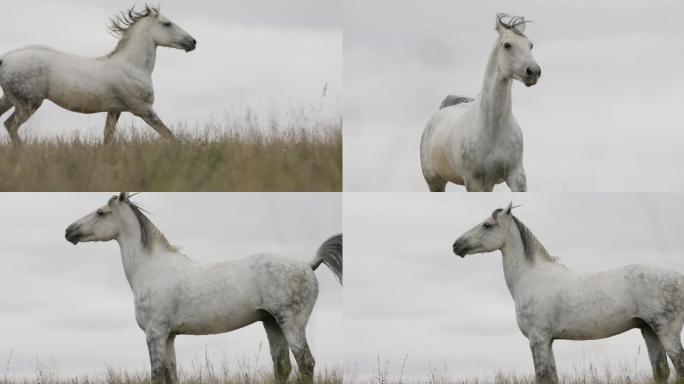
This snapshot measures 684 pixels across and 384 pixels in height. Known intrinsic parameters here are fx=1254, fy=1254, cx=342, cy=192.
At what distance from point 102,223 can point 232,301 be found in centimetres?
198

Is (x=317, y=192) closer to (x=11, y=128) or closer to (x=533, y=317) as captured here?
(x=533, y=317)

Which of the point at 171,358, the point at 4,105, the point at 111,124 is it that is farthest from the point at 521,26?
the point at 4,105

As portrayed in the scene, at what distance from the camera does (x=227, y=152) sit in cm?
1511

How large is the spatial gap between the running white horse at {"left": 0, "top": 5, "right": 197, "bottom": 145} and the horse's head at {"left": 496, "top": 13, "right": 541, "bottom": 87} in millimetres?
4466

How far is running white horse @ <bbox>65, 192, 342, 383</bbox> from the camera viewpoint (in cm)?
1352

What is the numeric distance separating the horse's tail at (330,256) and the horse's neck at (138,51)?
4.28 metres

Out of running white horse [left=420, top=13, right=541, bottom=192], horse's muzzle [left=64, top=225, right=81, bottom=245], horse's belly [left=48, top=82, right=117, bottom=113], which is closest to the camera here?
horse's muzzle [left=64, top=225, right=81, bottom=245]

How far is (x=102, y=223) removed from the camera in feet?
47.5

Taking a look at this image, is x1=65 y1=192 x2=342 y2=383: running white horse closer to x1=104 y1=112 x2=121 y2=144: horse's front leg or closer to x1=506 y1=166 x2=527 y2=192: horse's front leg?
x1=506 y1=166 x2=527 y2=192: horse's front leg

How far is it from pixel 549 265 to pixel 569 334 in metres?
0.93

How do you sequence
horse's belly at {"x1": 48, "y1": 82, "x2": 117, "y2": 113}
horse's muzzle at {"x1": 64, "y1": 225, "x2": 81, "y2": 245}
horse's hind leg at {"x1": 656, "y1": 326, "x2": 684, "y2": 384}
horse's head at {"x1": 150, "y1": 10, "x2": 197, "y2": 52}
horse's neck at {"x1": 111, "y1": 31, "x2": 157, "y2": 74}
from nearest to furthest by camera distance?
horse's hind leg at {"x1": 656, "y1": 326, "x2": 684, "y2": 384} < horse's muzzle at {"x1": 64, "y1": 225, "x2": 81, "y2": 245} < horse's belly at {"x1": 48, "y1": 82, "x2": 117, "y2": 113} < horse's neck at {"x1": 111, "y1": 31, "x2": 157, "y2": 74} < horse's head at {"x1": 150, "y1": 10, "x2": 197, "y2": 52}

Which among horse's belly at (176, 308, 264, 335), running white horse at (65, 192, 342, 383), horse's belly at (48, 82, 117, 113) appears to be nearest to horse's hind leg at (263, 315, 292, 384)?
running white horse at (65, 192, 342, 383)

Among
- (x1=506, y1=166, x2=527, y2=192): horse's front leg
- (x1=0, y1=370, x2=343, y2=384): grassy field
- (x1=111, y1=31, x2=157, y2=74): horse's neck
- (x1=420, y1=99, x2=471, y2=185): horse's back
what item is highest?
(x1=111, y1=31, x2=157, y2=74): horse's neck

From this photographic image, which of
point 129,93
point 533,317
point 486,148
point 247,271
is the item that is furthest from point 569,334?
point 129,93
